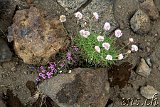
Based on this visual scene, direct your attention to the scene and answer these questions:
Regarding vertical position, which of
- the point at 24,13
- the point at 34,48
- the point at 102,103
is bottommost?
the point at 102,103

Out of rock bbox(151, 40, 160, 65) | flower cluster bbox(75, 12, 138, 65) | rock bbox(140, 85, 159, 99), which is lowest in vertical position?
rock bbox(140, 85, 159, 99)

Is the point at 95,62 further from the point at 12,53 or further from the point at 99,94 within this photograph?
the point at 12,53

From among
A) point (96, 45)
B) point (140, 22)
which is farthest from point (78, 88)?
point (140, 22)

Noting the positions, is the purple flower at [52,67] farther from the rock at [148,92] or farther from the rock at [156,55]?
the rock at [156,55]

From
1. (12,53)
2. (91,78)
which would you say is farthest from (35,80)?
(91,78)

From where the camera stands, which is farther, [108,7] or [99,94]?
[108,7]

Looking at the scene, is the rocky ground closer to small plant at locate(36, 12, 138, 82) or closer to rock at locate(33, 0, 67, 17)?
rock at locate(33, 0, 67, 17)

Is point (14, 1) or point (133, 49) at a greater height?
point (14, 1)

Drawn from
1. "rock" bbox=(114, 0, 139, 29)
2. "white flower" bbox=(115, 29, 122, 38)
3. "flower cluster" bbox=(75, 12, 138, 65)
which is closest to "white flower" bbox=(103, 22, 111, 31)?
"flower cluster" bbox=(75, 12, 138, 65)
